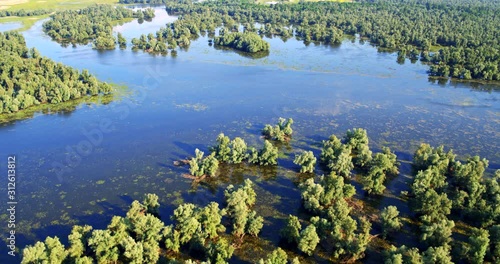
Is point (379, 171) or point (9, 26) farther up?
point (9, 26)

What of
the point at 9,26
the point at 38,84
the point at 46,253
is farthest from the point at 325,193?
the point at 9,26

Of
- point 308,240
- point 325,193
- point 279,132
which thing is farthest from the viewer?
point 279,132

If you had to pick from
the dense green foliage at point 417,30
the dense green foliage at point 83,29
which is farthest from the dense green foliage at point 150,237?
the dense green foliage at point 83,29

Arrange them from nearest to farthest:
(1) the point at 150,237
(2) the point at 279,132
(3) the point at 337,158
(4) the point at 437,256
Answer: (4) the point at 437,256
(1) the point at 150,237
(3) the point at 337,158
(2) the point at 279,132

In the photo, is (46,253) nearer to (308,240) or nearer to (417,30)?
(308,240)

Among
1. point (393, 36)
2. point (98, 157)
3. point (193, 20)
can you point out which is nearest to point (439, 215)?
point (98, 157)

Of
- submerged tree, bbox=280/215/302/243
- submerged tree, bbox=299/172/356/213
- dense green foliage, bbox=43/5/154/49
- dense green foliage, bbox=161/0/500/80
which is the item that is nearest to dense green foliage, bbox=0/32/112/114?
dense green foliage, bbox=43/5/154/49

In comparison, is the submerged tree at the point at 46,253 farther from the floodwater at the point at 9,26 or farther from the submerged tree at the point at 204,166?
the floodwater at the point at 9,26

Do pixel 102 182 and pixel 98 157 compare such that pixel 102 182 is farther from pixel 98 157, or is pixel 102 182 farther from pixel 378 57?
pixel 378 57

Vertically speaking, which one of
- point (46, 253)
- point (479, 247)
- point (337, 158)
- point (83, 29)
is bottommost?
point (46, 253)
